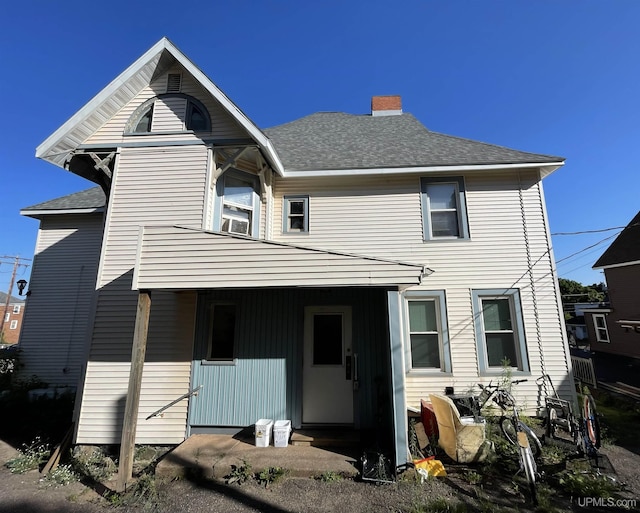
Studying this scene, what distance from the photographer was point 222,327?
6.28 metres

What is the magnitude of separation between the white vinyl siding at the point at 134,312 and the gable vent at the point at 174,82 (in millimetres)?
1539

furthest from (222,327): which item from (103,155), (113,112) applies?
(113,112)

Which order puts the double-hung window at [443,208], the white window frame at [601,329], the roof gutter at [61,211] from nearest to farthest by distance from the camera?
the double-hung window at [443,208], the roof gutter at [61,211], the white window frame at [601,329]

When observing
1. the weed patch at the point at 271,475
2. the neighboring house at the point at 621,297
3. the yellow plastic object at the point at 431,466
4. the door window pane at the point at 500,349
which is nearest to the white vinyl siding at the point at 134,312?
the weed patch at the point at 271,475

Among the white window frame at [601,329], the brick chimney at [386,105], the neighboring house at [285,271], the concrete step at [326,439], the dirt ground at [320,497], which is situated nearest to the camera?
the dirt ground at [320,497]

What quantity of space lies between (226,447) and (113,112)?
7.27 metres

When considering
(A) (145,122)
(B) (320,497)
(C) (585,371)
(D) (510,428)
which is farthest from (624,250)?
(A) (145,122)

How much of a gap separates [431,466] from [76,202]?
507 inches

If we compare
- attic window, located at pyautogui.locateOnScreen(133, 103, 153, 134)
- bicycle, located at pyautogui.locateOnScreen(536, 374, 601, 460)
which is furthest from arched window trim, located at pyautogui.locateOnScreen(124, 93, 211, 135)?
bicycle, located at pyautogui.locateOnScreen(536, 374, 601, 460)

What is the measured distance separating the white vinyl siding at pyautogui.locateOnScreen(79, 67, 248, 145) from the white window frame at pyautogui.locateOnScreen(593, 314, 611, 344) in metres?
22.6

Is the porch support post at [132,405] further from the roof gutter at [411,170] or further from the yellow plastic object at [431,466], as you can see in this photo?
the roof gutter at [411,170]

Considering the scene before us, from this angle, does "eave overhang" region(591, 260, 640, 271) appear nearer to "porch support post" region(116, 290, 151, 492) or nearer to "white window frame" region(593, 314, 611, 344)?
"white window frame" region(593, 314, 611, 344)

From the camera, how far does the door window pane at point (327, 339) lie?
6.10 metres

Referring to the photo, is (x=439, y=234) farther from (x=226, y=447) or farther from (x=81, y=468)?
(x=81, y=468)
